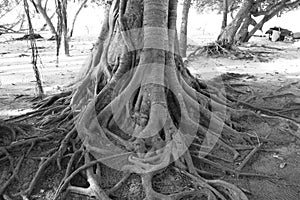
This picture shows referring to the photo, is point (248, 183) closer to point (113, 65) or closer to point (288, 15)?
point (113, 65)

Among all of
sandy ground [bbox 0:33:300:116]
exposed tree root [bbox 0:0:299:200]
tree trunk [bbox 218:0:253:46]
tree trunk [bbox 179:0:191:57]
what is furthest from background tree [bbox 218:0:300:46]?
exposed tree root [bbox 0:0:299:200]

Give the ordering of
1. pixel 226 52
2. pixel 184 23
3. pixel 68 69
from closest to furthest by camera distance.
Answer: pixel 68 69 → pixel 184 23 → pixel 226 52

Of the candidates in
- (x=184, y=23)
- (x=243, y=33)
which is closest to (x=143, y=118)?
(x=184, y=23)

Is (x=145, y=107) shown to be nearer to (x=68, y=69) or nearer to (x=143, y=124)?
(x=143, y=124)

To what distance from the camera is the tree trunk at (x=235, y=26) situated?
33.3 ft

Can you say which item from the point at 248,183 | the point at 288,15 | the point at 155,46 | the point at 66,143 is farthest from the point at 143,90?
the point at 288,15

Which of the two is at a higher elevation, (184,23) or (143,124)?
(184,23)

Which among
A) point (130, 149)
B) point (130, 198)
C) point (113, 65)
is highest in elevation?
point (113, 65)

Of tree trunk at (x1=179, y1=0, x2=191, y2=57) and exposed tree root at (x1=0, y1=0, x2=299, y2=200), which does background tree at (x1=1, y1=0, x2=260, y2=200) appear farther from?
tree trunk at (x1=179, y1=0, x2=191, y2=57)

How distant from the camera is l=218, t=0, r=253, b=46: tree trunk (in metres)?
10.1

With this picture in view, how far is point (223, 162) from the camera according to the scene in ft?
9.48

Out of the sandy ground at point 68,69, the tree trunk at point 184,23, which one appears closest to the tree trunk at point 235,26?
the sandy ground at point 68,69

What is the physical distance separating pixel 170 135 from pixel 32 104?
2.70 meters

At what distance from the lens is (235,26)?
10477 mm
